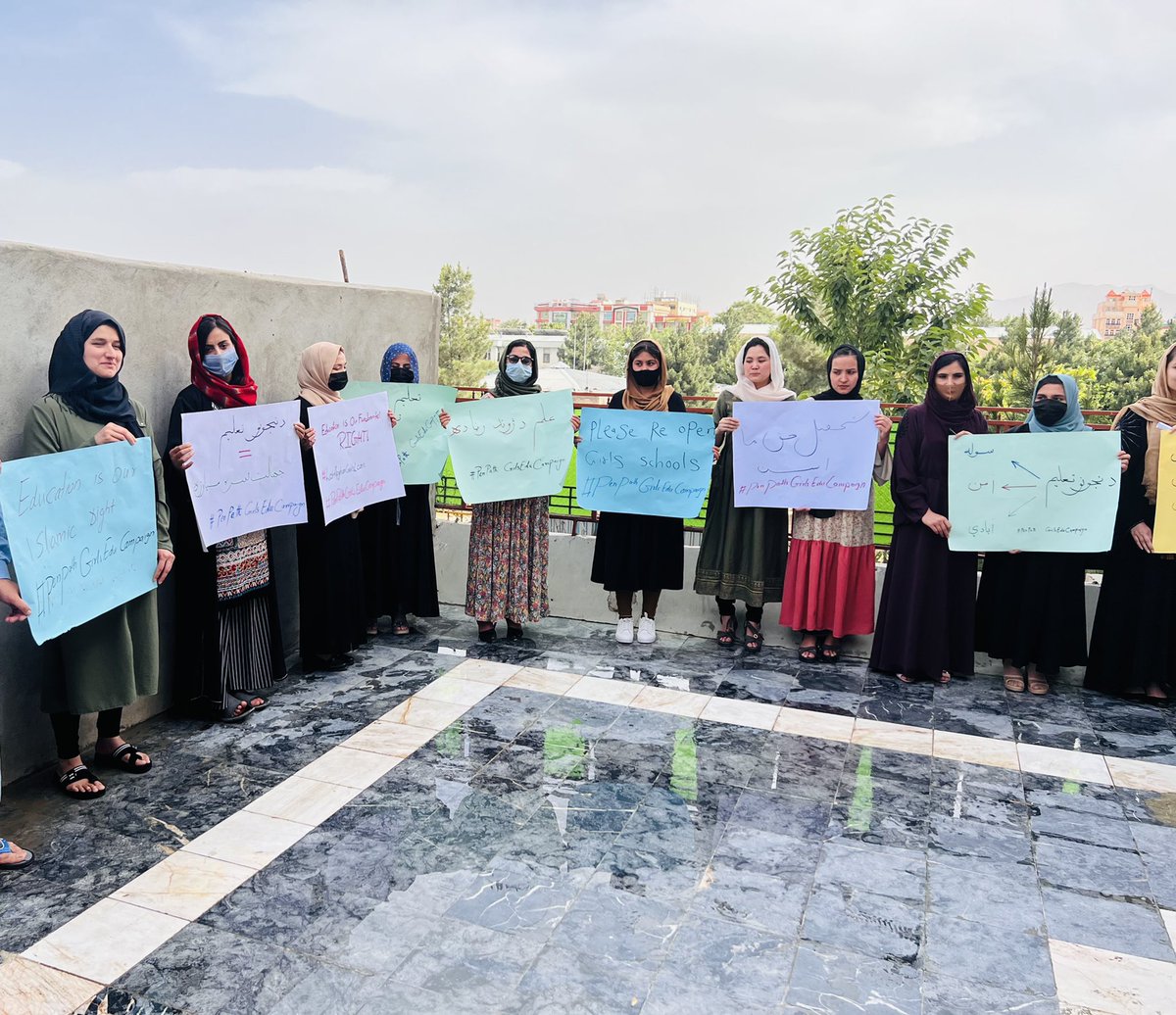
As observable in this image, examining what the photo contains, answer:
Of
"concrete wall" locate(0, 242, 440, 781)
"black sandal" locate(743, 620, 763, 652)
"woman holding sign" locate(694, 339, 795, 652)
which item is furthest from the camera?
"black sandal" locate(743, 620, 763, 652)

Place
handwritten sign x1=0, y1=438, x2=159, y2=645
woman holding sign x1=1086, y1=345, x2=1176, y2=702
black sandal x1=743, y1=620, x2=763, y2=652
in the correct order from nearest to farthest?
handwritten sign x1=0, y1=438, x2=159, y2=645 → woman holding sign x1=1086, y1=345, x2=1176, y2=702 → black sandal x1=743, y1=620, x2=763, y2=652

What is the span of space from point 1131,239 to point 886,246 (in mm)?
148954

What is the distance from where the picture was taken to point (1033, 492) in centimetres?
482

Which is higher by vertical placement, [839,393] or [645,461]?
[839,393]

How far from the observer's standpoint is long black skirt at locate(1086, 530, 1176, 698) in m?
4.81

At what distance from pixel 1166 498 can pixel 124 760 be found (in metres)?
4.68

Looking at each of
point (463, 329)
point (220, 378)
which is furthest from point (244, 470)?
point (463, 329)

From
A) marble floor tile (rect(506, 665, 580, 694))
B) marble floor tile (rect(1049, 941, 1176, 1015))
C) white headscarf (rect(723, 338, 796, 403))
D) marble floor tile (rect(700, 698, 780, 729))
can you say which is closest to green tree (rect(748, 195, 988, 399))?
white headscarf (rect(723, 338, 796, 403))

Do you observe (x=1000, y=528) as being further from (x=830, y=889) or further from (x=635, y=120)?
(x=635, y=120)

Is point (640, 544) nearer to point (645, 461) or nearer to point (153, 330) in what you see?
point (645, 461)

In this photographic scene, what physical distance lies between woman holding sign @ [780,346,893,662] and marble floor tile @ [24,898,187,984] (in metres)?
3.50

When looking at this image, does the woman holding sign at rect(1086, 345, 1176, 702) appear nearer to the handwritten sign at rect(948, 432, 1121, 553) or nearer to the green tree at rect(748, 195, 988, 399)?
the handwritten sign at rect(948, 432, 1121, 553)

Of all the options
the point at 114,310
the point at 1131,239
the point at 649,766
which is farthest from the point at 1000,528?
the point at 1131,239

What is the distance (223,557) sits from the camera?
13.9 feet
